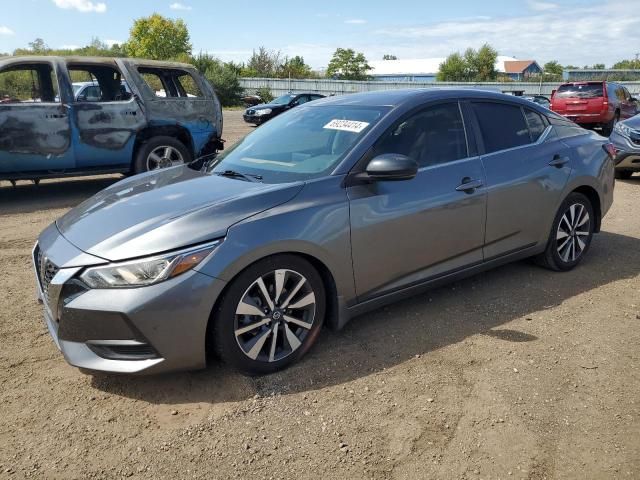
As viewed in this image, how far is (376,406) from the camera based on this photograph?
9.48 feet

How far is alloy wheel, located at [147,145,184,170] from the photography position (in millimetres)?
8281

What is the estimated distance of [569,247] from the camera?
192 inches

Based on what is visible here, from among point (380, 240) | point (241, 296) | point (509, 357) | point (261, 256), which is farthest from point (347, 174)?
point (509, 357)

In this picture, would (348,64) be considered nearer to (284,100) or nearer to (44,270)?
(284,100)

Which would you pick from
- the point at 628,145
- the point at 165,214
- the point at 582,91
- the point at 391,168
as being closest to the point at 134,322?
the point at 165,214

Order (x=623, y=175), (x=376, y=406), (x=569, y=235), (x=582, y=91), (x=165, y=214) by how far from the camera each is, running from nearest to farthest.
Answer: (x=376, y=406)
(x=165, y=214)
(x=569, y=235)
(x=623, y=175)
(x=582, y=91)

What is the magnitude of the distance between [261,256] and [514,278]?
2720mm

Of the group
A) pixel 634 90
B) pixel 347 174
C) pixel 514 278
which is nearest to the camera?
pixel 347 174

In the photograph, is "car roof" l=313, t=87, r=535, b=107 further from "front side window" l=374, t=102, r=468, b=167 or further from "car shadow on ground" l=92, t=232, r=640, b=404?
"car shadow on ground" l=92, t=232, r=640, b=404

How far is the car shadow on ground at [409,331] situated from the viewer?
120 inches

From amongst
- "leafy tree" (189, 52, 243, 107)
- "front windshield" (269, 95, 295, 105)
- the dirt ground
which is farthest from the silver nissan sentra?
"leafy tree" (189, 52, 243, 107)

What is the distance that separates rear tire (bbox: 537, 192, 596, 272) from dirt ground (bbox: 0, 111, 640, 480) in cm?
71

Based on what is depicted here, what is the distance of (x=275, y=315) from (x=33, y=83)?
20.6 ft

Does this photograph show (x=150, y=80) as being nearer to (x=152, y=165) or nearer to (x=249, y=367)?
(x=152, y=165)
